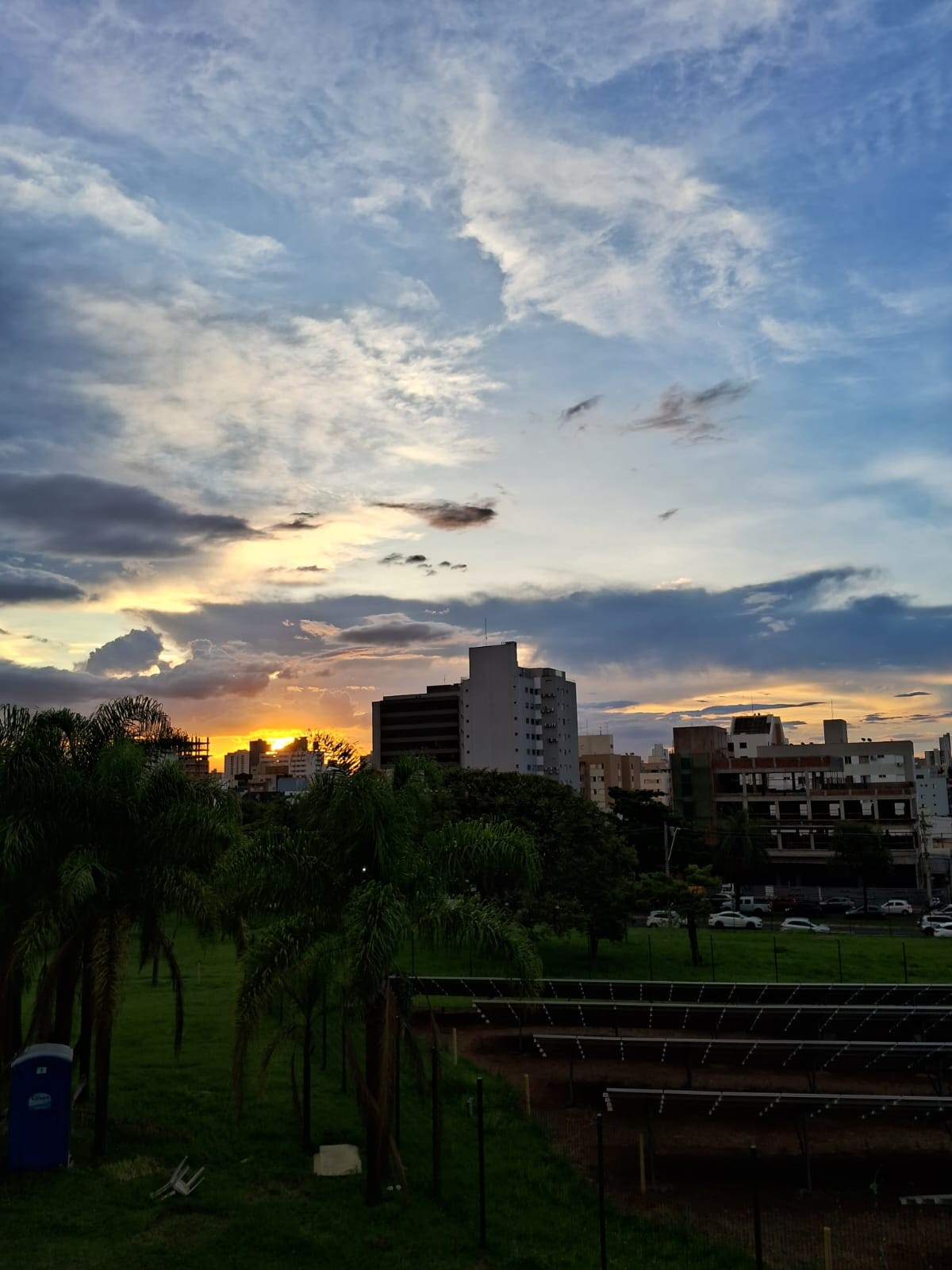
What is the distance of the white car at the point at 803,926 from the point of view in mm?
59222

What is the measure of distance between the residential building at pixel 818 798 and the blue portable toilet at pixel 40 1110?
8171 centimetres

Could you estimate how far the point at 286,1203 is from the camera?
17.9 metres

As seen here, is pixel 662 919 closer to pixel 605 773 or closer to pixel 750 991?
pixel 750 991

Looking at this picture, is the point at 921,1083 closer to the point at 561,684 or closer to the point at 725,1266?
the point at 725,1266

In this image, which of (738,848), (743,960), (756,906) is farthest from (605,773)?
(743,960)

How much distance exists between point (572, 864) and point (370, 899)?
96.9ft

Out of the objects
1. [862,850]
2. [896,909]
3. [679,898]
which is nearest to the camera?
[679,898]

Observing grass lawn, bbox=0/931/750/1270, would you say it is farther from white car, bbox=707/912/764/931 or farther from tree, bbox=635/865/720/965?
white car, bbox=707/912/764/931

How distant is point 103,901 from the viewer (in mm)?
20156

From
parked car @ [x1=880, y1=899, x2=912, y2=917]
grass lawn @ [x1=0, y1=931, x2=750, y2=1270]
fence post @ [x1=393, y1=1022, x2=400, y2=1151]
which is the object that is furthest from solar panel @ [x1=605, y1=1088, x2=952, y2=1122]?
parked car @ [x1=880, y1=899, x2=912, y2=917]

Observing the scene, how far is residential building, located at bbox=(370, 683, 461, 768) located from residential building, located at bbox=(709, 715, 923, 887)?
55.0m

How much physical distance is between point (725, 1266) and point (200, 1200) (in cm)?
920

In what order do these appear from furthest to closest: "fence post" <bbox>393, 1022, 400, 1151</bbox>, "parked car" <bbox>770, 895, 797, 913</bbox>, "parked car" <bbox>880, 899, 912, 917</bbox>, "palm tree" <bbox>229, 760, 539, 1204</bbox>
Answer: "parked car" <bbox>770, 895, 797, 913</bbox>, "parked car" <bbox>880, 899, 912, 917</bbox>, "fence post" <bbox>393, 1022, 400, 1151</bbox>, "palm tree" <bbox>229, 760, 539, 1204</bbox>

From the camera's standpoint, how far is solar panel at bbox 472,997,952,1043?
2683 cm
